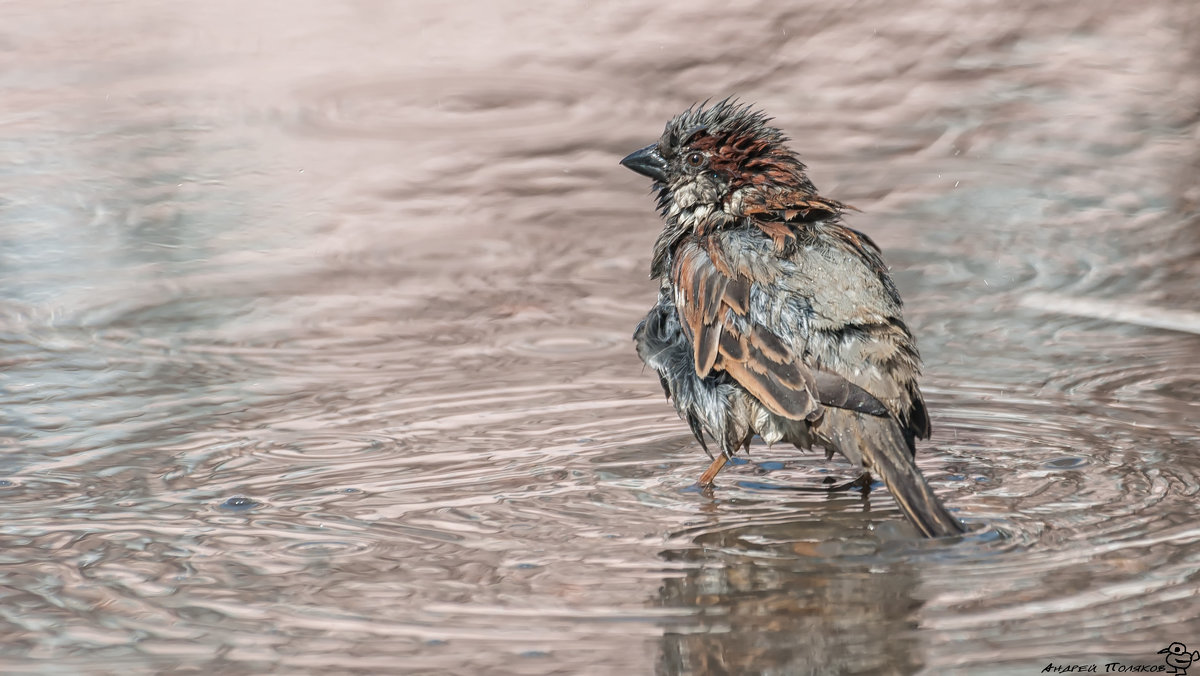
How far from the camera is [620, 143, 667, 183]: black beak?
6156 millimetres

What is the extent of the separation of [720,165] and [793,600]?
220 centimetres

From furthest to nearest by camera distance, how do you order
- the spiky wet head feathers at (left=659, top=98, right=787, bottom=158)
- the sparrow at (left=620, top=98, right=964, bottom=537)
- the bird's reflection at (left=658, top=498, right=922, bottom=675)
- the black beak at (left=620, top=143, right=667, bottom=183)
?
the black beak at (left=620, top=143, right=667, bottom=183) < the spiky wet head feathers at (left=659, top=98, right=787, bottom=158) < the sparrow at (left=620, top=98, right=964, bottom=537) < the bird's reflection at (left=658, top=498, right=922, bottom=675)

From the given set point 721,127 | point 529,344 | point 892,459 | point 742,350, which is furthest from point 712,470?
point 529,344

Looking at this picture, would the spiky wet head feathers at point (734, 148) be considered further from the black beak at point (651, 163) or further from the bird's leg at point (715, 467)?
the bird's leg at point (715, 467)

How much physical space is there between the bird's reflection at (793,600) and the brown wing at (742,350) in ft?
1.30

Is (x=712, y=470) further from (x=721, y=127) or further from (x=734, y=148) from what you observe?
(x=721, y=127)

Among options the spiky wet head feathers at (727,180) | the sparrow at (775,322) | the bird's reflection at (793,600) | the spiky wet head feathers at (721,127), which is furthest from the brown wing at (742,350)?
the spiky wet head feathers at (721,127)

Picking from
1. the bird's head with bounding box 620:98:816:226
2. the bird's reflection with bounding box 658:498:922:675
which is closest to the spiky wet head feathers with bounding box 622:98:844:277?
the bird's head with bounding box 620:98:816:226

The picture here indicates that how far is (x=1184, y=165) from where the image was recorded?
33.0 feet

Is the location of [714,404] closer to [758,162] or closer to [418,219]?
[758,162]

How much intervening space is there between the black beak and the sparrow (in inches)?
4.7

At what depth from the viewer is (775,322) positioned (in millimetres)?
5164

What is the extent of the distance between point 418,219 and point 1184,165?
5205mm

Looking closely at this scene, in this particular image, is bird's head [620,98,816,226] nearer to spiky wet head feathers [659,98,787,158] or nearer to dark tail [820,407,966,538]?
spiky wet head feathers [659,98,787,158]
